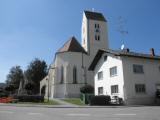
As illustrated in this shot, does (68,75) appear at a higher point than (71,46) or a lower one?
lower

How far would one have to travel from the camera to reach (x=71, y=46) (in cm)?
5800

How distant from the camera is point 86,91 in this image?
1774 inches

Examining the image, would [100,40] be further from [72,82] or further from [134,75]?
[134,75]

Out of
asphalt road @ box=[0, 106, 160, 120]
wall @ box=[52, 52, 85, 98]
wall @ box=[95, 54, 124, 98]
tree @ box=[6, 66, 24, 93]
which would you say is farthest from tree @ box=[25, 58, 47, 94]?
asphalt road @ box=[0, 106, 160, 120]

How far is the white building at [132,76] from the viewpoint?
33094 mm

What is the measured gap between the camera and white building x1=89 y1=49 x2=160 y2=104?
3309cm

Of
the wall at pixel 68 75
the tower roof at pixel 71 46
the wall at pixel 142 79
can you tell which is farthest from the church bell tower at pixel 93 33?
the wall at pixel 142 79

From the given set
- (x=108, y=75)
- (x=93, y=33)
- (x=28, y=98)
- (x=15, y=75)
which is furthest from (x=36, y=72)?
(x=108, y=75)

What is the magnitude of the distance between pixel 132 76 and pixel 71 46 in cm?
2651

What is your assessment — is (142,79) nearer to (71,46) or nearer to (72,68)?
(72,68)

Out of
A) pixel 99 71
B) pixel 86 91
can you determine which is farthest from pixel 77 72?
pixel 99 71

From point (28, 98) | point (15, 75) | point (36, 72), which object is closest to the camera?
point (28, 98)

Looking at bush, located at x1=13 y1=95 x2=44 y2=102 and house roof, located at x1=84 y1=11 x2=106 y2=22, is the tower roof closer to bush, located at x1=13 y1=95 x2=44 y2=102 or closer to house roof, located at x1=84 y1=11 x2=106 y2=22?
house roof, located at x1=84 y1=11 x2=106 y2=22

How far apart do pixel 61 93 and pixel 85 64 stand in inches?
345
